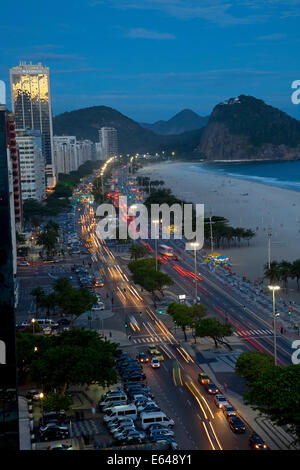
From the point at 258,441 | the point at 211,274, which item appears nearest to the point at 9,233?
the point at 258,441

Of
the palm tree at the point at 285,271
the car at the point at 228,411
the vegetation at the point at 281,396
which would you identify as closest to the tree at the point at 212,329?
the car at the point at 228,411

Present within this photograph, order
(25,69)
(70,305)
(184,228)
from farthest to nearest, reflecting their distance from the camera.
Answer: (25,69), (184,228), (70,305)

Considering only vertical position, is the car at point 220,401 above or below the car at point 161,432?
below

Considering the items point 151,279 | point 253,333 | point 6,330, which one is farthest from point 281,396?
point 151,279

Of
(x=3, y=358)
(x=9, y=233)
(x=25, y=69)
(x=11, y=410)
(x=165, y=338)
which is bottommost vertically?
(x=165, y=338)

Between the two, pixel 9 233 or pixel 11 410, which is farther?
pixel 9 233

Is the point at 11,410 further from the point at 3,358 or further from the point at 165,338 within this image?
the point at 165,338

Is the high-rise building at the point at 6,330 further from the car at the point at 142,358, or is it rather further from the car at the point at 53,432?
the car at the point at 142,358

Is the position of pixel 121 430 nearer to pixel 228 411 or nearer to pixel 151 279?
pixel 228 411
